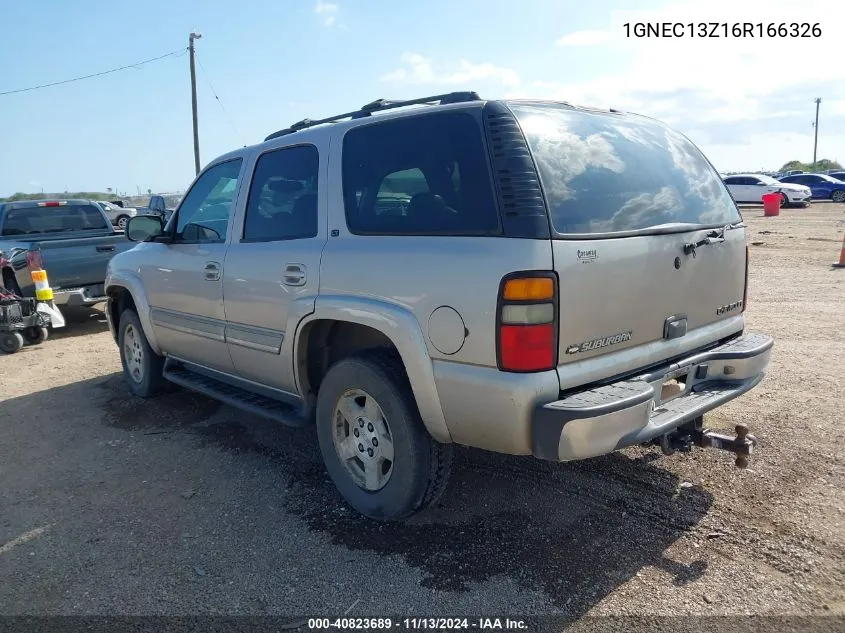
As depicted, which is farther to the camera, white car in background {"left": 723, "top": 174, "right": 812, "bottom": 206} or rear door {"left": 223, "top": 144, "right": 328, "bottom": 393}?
white car in background {"left": 723, "top": 174, "right": 812, "bottom": 206}

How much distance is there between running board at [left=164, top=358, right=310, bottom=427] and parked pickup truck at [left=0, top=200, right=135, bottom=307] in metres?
4.10

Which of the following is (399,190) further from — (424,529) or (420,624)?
(420,624)

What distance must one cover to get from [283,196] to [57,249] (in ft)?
19.5

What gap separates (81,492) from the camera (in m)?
4.11

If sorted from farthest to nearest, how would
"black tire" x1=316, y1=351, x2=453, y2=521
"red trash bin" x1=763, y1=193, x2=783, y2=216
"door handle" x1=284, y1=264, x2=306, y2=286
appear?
"red trash bin" x1=763, y1=193, x2=783, y2=216 < "door handle" x1=284, y1=264, x2=306, y2=286 < "black tire" x1=316, y1=351, x2=453, y2=521

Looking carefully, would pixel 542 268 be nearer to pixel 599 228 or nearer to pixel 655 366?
pixel 599 228

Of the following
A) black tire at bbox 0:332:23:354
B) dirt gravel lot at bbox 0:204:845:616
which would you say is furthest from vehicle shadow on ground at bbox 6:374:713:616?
black tire at bbox 0:332:23:354

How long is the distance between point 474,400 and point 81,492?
8.92 ft

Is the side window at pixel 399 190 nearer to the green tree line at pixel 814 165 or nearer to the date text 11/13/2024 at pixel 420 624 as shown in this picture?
the date text 11/13/2024 at pixel 420 624

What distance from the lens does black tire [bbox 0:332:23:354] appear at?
26.3ft

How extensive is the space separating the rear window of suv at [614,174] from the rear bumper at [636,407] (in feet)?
2.35

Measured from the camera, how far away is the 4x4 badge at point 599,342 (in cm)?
288

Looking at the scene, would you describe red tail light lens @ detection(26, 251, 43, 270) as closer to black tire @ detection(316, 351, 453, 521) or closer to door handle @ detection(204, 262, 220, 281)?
door handle @ detection(204, 262, 220, 281)

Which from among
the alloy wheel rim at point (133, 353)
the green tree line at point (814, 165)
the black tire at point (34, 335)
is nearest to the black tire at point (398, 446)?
the alloy wheel rim at point (133, 353)
